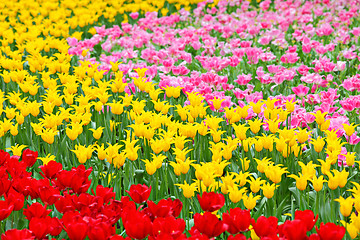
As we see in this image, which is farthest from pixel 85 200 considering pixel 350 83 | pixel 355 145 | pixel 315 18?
pixel 315 18

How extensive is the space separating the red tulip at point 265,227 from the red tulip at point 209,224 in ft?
0.44

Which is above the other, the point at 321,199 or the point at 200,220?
the point at 200,220

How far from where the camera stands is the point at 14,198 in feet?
7.18

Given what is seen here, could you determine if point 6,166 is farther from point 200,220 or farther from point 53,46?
point 53,46

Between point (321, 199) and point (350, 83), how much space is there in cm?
202

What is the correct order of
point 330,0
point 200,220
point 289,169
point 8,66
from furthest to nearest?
point 330,0
point 8,66
point 289,169
point 200,220

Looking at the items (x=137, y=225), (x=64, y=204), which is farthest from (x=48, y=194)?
(x=137, y=225)

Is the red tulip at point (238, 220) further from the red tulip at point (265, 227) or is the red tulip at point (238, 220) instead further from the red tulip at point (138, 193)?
the red tulip at point (138, 193)

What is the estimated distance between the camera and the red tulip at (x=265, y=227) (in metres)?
1.89

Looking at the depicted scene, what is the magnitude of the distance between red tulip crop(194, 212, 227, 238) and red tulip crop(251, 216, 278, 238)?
13 centimetres

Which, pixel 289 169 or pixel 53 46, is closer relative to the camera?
pixel 289 169

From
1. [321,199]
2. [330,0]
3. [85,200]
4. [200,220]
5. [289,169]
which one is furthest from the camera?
[330,0]

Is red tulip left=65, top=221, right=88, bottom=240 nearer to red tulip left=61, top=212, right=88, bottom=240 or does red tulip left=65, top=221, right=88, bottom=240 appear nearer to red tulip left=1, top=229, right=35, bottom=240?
red tulip left=61, top=212, right=88, bottom=240

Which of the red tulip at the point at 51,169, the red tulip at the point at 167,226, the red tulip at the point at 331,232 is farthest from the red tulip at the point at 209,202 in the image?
the red tulip at the point at 51,169
